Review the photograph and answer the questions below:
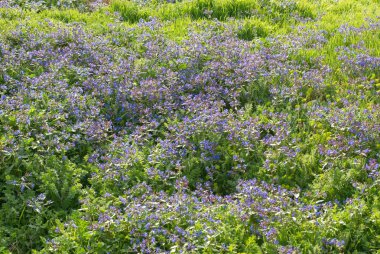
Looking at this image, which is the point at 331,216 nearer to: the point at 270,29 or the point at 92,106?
the point at 92,106

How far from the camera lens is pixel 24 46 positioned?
6.72 metres

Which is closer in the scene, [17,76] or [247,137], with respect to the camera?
[247,137]

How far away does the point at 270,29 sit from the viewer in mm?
7816

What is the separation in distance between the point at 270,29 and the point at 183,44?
1483 millimetres

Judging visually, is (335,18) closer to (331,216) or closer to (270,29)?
(270,29)

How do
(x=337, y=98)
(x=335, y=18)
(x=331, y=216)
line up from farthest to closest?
(x=335, y=18), (x=337, y=98), (x=331, y=216)

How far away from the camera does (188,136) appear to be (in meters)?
5.29

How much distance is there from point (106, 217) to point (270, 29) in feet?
14.8

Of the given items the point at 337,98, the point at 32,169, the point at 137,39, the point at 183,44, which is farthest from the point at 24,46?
the point at 337,98

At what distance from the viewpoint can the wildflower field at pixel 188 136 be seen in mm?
4223

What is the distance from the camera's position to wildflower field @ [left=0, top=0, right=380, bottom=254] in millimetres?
4223

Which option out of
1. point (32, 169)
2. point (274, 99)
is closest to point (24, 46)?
point (32, 169)

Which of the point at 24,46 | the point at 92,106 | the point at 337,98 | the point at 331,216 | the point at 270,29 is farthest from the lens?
the point at 270,29

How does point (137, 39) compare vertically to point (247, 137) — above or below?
above
